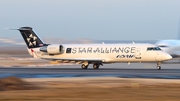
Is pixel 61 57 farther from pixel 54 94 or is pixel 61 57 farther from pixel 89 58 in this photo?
pixel 54 94

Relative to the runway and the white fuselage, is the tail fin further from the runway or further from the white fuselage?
the runway

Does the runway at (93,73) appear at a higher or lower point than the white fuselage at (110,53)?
lower

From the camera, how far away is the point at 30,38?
5138 cm

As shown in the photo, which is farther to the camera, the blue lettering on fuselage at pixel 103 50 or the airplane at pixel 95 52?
the blue lettering on fuselage at pixel 103 50

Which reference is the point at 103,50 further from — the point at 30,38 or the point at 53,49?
the point at 30,38

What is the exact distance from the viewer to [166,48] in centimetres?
6206

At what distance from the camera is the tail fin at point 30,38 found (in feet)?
Answer: 168

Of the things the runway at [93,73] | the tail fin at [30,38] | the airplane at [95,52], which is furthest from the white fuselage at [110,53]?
the runway at [93,73]

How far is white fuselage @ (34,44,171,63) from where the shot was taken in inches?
1825

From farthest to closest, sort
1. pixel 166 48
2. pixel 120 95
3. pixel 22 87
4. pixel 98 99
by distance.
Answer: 1. pixel 166 48
2. pixel 22 87
3. pixel 120 95
4. pixel 98 99

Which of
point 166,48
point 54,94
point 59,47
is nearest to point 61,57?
point 59,47

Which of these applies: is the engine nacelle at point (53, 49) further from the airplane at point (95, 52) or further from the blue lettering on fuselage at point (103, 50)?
the blue lettering on fuselage at point (103, 50)

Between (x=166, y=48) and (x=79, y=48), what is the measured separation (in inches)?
655

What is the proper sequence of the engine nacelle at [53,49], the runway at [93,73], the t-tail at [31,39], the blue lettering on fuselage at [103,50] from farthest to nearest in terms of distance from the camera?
1. the t-tail at [31,39]
2. the engine nacelle at [53,49]
3. the blue lettering on fuselage at [103,50]
4. the runway at [93,73]
